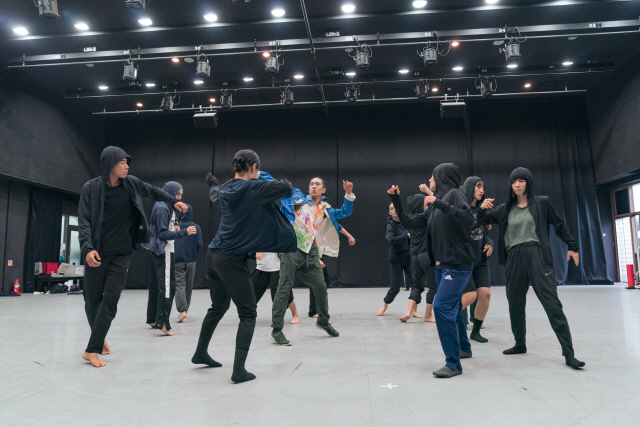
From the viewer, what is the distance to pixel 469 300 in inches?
129

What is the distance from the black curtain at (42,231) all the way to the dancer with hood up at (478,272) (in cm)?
1190

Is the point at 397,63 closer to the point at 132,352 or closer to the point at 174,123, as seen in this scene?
the point at 174,123

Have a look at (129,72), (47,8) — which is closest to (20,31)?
(129,72)

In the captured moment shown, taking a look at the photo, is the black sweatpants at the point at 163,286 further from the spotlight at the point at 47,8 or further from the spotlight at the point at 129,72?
the spotlight at the point at 129,72

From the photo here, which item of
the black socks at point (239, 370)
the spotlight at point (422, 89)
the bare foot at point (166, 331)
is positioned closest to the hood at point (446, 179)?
the black socks at point (239, 370)

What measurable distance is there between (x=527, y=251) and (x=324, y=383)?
1.74 metres

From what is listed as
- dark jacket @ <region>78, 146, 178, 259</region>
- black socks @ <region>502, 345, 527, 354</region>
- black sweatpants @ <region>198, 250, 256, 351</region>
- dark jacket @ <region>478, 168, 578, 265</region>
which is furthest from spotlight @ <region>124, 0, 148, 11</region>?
black socks @ <region>502, 345, 527, 354</region>

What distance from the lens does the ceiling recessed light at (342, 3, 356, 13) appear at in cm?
750

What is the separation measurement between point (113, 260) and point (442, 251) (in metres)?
2.27

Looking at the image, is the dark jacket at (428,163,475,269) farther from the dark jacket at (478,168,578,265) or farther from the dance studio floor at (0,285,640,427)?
the dance studio floor at (0,285,640,427)

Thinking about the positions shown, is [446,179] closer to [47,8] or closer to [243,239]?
[243,239]

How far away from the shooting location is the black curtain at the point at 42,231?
10.9 metres

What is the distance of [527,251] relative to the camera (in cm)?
282

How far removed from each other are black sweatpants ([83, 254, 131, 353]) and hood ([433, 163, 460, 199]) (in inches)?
86.3
